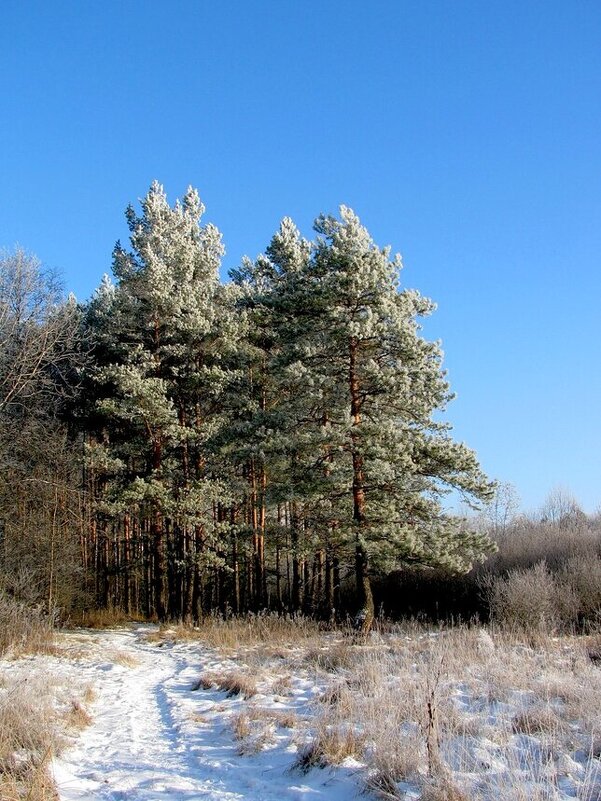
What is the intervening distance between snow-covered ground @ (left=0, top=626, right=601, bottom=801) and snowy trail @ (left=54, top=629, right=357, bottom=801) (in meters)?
0.02

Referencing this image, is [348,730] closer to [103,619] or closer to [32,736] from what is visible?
[32,736]

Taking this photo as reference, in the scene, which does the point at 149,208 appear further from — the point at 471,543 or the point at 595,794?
the point at 595,794

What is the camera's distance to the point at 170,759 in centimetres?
661

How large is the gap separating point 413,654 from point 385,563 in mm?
5543

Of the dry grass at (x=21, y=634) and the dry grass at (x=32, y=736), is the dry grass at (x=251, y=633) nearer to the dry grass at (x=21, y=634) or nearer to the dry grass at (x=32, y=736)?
the dry grass at (x=21, y=634)

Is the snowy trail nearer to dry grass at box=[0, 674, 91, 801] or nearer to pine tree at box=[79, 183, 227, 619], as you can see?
dry grass at box=[0, 674, 91, 801]

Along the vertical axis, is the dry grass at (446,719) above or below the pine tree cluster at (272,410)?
below

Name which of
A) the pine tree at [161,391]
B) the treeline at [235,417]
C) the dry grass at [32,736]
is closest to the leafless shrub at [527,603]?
the treeline at [235,417]

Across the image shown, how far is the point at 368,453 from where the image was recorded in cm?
1730

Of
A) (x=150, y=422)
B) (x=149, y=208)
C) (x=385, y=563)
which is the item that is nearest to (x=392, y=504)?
(x=385, y=563)

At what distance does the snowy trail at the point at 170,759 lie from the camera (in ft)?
18.2

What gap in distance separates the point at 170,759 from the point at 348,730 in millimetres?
1908

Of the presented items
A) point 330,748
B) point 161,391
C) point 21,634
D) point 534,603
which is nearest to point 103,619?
point 161,391

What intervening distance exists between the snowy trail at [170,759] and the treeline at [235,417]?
8551mm
